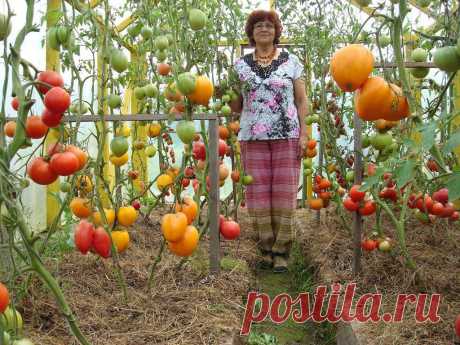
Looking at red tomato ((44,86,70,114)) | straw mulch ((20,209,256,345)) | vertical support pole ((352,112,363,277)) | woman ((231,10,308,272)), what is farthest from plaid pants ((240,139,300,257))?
red tomato ((44,86,70,114))

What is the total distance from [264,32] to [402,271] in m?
1.47

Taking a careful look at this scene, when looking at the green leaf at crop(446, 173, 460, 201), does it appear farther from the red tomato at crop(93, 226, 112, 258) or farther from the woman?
the woman

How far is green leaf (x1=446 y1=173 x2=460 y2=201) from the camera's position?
0.92 metres

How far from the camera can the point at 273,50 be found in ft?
9.81

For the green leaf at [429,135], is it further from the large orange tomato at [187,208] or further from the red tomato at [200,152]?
the red tomato at [200,152]

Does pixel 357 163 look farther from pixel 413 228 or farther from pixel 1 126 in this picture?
pixel 1 126

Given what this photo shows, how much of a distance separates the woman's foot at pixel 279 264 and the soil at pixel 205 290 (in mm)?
57

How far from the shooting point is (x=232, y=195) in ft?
11.2

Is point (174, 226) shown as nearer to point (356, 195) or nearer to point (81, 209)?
point (81, 209)

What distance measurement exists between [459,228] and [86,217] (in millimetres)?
2233

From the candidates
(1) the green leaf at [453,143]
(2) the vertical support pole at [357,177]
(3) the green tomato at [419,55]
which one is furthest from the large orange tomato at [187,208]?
(1) the green leaf at [453,143]

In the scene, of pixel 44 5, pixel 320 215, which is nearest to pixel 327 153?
pixel 320 215

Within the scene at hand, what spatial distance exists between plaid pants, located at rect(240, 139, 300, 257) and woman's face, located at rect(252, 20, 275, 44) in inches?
22.0

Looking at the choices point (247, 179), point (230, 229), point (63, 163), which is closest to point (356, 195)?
point (230, 229)
